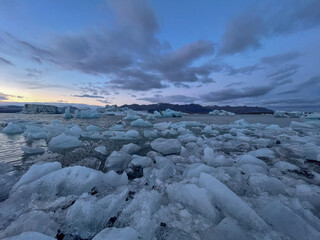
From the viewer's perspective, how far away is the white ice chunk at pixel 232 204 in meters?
1.51

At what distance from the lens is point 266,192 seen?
2139 millimetres

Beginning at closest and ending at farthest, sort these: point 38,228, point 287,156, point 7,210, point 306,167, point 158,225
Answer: point 38,228 → point 158,225 → point 7,210 → point 306,167 → point 287,156

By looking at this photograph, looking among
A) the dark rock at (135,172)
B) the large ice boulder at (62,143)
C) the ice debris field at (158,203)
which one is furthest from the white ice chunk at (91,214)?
the large ice boulder at (62,143)

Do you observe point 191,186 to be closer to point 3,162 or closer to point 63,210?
point 63,210

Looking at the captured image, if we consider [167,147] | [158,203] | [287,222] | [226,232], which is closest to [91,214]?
[158,203]

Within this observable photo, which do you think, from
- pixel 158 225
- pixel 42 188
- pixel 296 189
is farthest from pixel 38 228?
pixel 296 189

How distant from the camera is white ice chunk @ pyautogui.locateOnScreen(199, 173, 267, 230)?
1.51m

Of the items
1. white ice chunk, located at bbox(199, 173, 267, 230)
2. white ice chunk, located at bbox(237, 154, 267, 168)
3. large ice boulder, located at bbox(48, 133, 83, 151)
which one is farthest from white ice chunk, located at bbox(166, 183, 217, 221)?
large ice boulder, located at bbox(48, 133, 83, 151)

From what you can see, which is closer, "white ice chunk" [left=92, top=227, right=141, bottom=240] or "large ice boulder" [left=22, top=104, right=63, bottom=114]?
"white ice chunk" [left=92, top=227, right=141, bottom=240]

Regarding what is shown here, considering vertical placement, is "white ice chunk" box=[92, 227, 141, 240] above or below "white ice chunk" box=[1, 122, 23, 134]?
above

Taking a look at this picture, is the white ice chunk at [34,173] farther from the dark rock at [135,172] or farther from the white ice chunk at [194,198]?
the white ice chunk at [194,198]

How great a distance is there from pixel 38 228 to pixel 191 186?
5.75 ft

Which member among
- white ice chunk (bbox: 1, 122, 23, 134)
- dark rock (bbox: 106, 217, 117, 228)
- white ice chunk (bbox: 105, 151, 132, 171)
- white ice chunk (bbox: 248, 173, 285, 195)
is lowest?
white ice chunk (bbox: 1, 122, 23, 134)

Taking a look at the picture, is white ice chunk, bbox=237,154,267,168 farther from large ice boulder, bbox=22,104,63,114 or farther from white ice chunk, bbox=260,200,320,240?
large ice boulder, bbox=22,104,63,114
